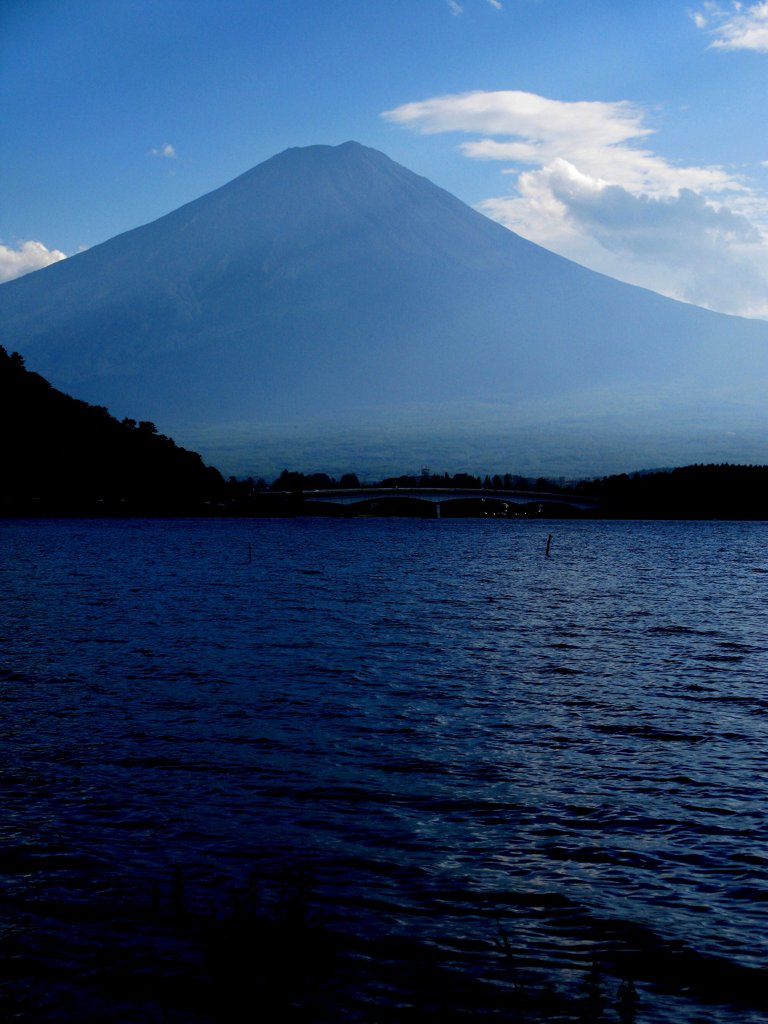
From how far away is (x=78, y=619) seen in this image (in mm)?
44562

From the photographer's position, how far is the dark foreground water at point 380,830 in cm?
1107

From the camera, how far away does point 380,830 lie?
15703 mm

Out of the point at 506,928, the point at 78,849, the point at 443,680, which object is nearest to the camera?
the point at 506,928

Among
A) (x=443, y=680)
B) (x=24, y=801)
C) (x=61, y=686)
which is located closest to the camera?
(x=24, y=801)

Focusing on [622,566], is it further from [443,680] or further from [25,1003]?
[25,1003]

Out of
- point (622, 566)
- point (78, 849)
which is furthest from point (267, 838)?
point (622, 566)

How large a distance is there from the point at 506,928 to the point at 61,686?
18381 millimetres

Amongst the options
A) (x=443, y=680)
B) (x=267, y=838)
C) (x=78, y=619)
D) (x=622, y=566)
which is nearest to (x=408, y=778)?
(x=267, y=838)

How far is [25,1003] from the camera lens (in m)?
10.5

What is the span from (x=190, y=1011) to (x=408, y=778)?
8719 millimetres

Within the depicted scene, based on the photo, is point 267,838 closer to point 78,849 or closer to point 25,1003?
point 78,849

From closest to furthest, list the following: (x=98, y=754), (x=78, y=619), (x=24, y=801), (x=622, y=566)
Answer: (x=24, y=801), (x=98, y=754), (x=78, y=619), (x=622, y=566)

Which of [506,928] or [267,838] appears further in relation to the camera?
[267,838]

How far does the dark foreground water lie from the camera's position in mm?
11070
